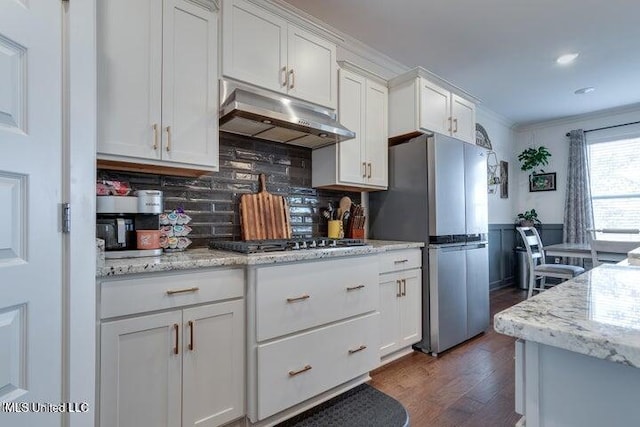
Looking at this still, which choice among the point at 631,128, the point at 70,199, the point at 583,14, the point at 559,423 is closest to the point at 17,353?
the point at 70,199

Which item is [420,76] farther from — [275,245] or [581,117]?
[581,117]

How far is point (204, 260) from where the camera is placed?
58.7 inches

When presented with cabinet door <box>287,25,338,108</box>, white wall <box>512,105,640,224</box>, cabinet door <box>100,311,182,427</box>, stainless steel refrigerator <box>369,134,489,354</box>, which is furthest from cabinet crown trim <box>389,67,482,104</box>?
white wall <box>512,105,640,224</box>

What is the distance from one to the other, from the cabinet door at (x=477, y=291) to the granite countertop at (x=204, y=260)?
133cm

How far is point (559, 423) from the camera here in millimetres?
556

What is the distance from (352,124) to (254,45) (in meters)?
0.96

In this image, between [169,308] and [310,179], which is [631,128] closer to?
[310,179]

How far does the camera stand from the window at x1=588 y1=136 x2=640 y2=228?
179 inches

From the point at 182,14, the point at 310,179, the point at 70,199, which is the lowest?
the point at 70,199

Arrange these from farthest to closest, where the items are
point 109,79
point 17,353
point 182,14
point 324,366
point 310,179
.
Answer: point 310,179
point 324,366
point 182,14
point 109,79
point 17,353

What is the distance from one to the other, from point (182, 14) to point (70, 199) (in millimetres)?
1240

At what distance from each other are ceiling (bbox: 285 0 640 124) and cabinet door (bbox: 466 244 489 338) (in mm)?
1916

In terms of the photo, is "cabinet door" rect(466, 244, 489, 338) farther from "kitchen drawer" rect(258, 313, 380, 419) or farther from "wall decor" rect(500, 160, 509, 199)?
"wall decor" rect(500, 160, 509, 199)

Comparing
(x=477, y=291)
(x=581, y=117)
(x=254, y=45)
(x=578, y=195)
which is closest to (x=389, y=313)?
(x=477, y=291)
